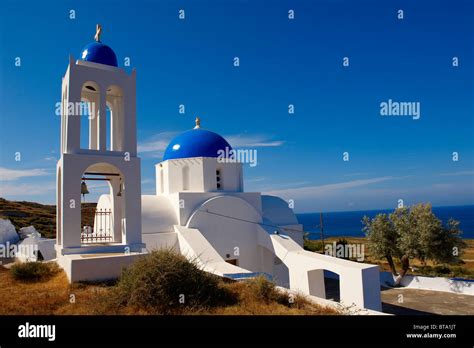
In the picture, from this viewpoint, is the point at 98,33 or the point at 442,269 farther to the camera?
the point at 442,269

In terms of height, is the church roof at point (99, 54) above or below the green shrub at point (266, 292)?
above

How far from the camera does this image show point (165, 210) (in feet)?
41.8

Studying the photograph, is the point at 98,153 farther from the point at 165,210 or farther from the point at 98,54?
the point at 165,210

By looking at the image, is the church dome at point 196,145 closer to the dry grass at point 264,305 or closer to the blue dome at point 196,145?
the blue dome at point 196,145

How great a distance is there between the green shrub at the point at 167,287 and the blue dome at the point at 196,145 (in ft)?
26.8

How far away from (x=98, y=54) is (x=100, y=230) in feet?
17.9

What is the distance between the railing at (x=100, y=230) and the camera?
31.6 feet

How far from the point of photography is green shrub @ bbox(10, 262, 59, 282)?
7.95m

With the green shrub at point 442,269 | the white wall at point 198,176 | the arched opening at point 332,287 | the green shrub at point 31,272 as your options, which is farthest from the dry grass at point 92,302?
the green shrub at point 442,269

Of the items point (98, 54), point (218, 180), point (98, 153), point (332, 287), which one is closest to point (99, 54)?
point (98, 54)

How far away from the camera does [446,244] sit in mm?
13812
